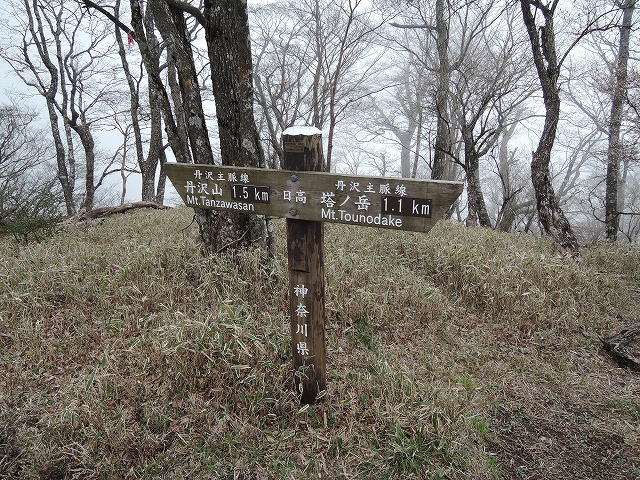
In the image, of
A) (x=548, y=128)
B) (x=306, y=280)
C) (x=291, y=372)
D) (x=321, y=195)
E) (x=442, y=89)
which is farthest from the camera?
(x=442, y=89)

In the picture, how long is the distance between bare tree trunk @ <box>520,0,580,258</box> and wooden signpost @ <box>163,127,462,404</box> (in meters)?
5.33

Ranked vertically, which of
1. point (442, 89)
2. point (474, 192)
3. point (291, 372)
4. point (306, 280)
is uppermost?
point (442, 89)

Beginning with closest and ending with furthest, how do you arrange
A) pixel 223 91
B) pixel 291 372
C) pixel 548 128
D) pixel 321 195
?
1. pixel 321 195
2. pixel 291 372
3. pixel 223 91
4. pixel 548 128

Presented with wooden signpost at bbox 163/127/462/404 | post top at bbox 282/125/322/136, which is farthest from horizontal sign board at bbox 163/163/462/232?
post top at bbox 282/125/322/136

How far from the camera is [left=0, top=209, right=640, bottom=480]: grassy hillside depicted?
7.91 feet

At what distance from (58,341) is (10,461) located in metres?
1.09

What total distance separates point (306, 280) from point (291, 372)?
2.51 feet

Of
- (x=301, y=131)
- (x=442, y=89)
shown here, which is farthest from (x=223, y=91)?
(x=442, y=89)

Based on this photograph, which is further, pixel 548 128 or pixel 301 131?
pixel 548 128

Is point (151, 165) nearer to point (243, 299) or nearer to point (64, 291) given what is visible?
point (64, 291)

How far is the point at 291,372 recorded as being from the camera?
2.75 m

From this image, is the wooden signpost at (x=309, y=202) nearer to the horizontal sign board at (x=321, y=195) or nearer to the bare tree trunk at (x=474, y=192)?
the horizontal sign board at (x=321, y=195)

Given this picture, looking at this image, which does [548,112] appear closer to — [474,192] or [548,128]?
[548,128]

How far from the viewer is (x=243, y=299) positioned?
3.71 m
